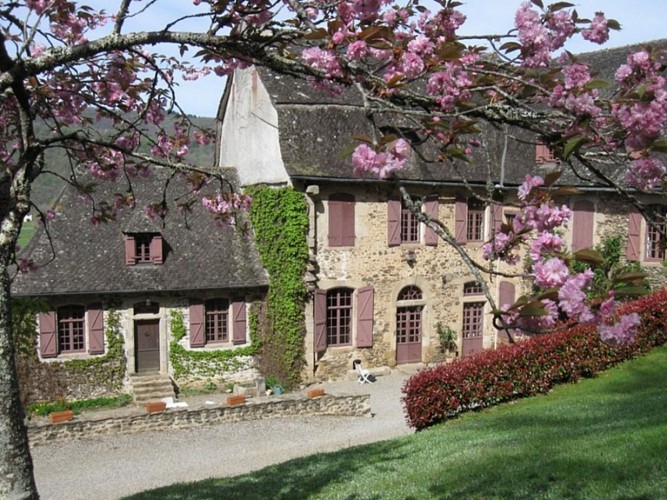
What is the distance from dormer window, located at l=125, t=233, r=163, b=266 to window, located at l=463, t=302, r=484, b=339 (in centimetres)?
957

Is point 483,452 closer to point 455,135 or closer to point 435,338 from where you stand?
point 455,135

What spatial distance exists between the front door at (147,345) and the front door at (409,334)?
22.9 feet

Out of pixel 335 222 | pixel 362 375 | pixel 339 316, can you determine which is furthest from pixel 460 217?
pixel 362 375

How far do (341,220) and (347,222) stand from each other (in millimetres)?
201

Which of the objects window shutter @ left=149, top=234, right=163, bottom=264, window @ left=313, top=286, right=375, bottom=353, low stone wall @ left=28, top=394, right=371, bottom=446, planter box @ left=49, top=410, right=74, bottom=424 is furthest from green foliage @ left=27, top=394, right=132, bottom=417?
window @ left=313, top=286, right=375, bottom=353

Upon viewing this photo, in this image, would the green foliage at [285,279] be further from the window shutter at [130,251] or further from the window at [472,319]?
the window at [472,319]

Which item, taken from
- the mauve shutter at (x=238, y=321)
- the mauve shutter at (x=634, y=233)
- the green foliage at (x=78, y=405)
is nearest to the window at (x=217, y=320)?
the mauve shutter at (x=238, y=321)

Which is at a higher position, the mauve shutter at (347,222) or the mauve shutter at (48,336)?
the mauve shutter at (347,222)

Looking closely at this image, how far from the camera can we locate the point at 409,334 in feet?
64.4

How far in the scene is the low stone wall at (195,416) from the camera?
1383cm

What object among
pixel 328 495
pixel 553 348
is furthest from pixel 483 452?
pixel 553 348

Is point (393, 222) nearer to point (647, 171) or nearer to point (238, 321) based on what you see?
point (238, 321)

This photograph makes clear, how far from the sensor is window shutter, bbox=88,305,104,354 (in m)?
16.6

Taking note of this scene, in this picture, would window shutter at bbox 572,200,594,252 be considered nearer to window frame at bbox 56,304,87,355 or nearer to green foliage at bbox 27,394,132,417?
green foliage at bbox 27,394,132,417
